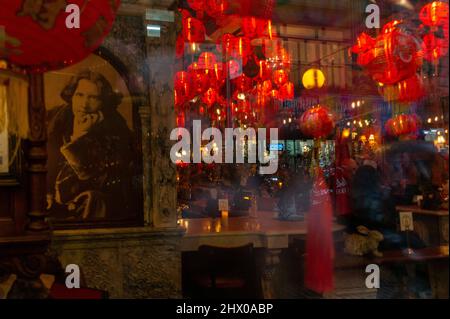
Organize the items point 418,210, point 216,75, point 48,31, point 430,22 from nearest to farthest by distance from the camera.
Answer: point 48,31 → point 430,22 → point 418,210 → point 216,75

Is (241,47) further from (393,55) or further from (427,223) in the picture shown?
(427,223)

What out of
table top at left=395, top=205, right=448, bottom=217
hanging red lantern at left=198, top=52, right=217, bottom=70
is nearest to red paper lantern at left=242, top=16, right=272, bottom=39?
hanging red lantern at left=198, top=52, right=217, bottom=70

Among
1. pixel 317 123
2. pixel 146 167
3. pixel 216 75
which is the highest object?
pixel 216 75

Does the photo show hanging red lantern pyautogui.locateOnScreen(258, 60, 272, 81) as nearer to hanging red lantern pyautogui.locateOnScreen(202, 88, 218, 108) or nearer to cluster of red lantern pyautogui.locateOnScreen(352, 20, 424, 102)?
hanging red lantern pyautogui.locateOnScreen(202, 88, 218, 108)

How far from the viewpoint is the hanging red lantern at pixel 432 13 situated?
5.16 metres

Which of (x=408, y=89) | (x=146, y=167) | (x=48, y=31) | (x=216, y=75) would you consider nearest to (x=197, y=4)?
(x=146, y=167)

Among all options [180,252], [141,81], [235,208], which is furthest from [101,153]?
[235,208]

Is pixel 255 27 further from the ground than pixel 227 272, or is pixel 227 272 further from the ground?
pixel 255 27

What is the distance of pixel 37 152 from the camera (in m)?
3.00

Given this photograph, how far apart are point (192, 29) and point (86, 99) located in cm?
186

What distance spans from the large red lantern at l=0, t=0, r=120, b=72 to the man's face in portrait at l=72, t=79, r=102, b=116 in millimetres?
1831

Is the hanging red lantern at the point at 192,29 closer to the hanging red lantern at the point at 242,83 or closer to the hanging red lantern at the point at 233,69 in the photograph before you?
the hanging red lantern at the point at 233,69

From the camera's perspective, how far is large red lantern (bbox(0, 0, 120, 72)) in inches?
91.7

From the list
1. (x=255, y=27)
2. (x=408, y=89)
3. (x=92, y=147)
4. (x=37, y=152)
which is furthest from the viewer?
(x=408, y=89)
